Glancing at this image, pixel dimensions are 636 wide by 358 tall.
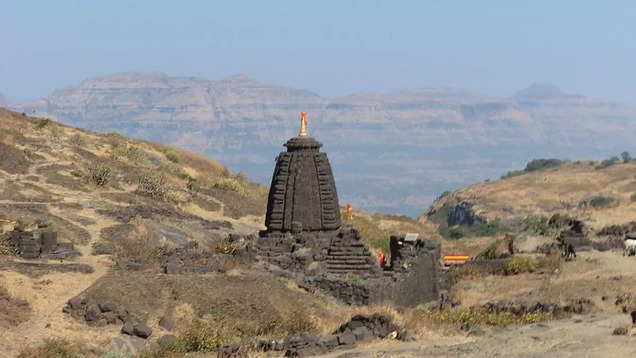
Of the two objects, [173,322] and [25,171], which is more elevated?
[25,171]

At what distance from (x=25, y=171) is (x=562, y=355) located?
36.3 m

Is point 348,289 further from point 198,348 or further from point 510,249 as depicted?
point 510,249

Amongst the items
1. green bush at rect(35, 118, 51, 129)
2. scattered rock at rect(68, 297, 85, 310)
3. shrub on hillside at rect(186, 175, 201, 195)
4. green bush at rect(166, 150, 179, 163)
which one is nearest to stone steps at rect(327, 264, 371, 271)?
scattered rock at rect(68, 297, 85, 310)

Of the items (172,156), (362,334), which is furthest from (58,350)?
(172,156)

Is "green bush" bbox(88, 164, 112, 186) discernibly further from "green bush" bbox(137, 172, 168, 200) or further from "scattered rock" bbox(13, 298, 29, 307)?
"scattered rock" bbox(13, 298, 29, 307)

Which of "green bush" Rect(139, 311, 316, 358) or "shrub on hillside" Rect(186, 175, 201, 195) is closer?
"green bush" Rect(139, 311, 316, 358)

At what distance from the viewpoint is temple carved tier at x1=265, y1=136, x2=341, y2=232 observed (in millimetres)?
34594

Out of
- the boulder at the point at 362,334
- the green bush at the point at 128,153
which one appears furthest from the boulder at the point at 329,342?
the green bush at the point at 128,153

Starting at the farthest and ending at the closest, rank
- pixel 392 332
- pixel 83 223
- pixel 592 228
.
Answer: pixel 592 228, pixel 83 223, pixel 392 332

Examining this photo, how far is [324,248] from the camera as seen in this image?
33844 mm

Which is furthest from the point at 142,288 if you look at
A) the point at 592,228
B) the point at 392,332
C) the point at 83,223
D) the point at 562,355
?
the point at 592,228

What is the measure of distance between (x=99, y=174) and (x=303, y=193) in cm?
2133

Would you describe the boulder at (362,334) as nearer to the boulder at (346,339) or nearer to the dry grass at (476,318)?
the boulder at (346,339)

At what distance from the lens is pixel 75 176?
53.3m
